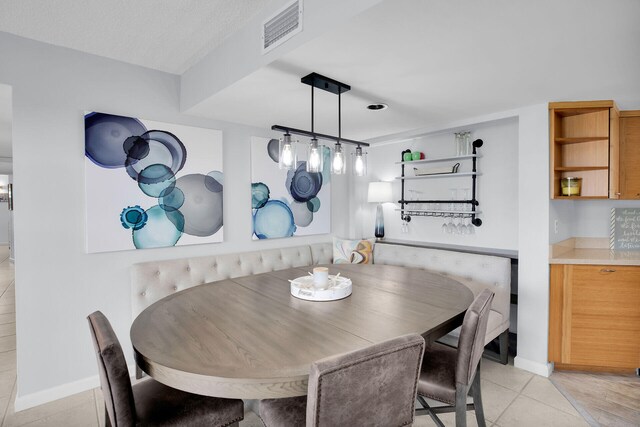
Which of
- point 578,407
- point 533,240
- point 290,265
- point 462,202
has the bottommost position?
point 578,407

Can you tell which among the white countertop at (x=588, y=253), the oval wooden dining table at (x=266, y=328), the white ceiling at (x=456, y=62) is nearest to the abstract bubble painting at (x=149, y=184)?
the white ceiling at (x=456, y=62)

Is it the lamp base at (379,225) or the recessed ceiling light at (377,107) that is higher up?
the recessed ceiling light at (377,107)

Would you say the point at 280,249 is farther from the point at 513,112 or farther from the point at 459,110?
the point at 513,112

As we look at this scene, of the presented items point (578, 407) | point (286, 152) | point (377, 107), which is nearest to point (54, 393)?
point (286, 152)

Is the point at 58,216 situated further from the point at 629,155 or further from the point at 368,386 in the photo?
the point at 629,155

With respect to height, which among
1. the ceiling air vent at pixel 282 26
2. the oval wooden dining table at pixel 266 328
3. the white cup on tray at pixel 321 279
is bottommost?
the oval wooden dining table at pixel 266 328

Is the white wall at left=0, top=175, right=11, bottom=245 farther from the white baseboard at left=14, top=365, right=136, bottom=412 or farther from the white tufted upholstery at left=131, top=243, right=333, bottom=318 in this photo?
the white tufted upholstery at left=131, top=243, right=333, bottom=318

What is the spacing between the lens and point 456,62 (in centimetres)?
189

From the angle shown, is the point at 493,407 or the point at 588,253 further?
the point at 588,253

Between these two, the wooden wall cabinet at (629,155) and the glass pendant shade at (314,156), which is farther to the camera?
the wooden wall cabinet at (629,155)

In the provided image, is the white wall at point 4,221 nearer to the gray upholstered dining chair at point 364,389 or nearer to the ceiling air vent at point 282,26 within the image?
the ceiling air vent at point 282,26

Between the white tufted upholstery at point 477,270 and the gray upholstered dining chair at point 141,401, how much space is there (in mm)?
1893

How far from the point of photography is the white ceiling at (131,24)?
182 cm

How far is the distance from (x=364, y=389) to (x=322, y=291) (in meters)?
0.80
